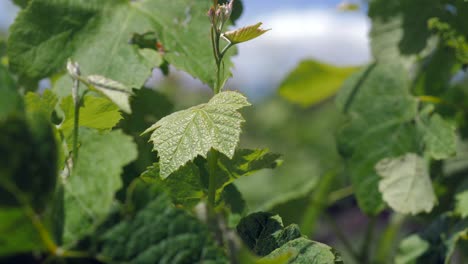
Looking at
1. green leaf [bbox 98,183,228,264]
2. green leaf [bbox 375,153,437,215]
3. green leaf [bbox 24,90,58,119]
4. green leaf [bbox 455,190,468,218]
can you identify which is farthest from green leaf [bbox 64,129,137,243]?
green leaf [bbox 455,190,468,218]

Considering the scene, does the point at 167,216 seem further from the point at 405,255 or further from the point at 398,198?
the point at 405,255

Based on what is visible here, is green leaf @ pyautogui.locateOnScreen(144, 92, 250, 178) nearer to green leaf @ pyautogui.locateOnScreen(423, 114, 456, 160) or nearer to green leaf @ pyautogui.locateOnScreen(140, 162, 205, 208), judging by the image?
green leaf @ pyautogui.locateOnScreen(140, 162, 205, 208)

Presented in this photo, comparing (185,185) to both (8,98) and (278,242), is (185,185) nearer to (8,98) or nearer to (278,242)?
(278,242)

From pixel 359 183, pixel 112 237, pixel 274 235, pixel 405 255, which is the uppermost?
pixel 112 237

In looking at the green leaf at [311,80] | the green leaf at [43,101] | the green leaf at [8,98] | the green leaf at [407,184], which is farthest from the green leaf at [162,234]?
the green leaf at [311,80]

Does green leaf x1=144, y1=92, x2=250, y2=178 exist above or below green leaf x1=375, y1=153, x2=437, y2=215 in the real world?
above

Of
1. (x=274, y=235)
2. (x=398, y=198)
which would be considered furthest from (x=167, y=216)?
(x=398, y=198)

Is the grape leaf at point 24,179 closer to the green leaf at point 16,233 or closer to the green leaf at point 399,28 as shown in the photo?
the green leaf at point 16,233
